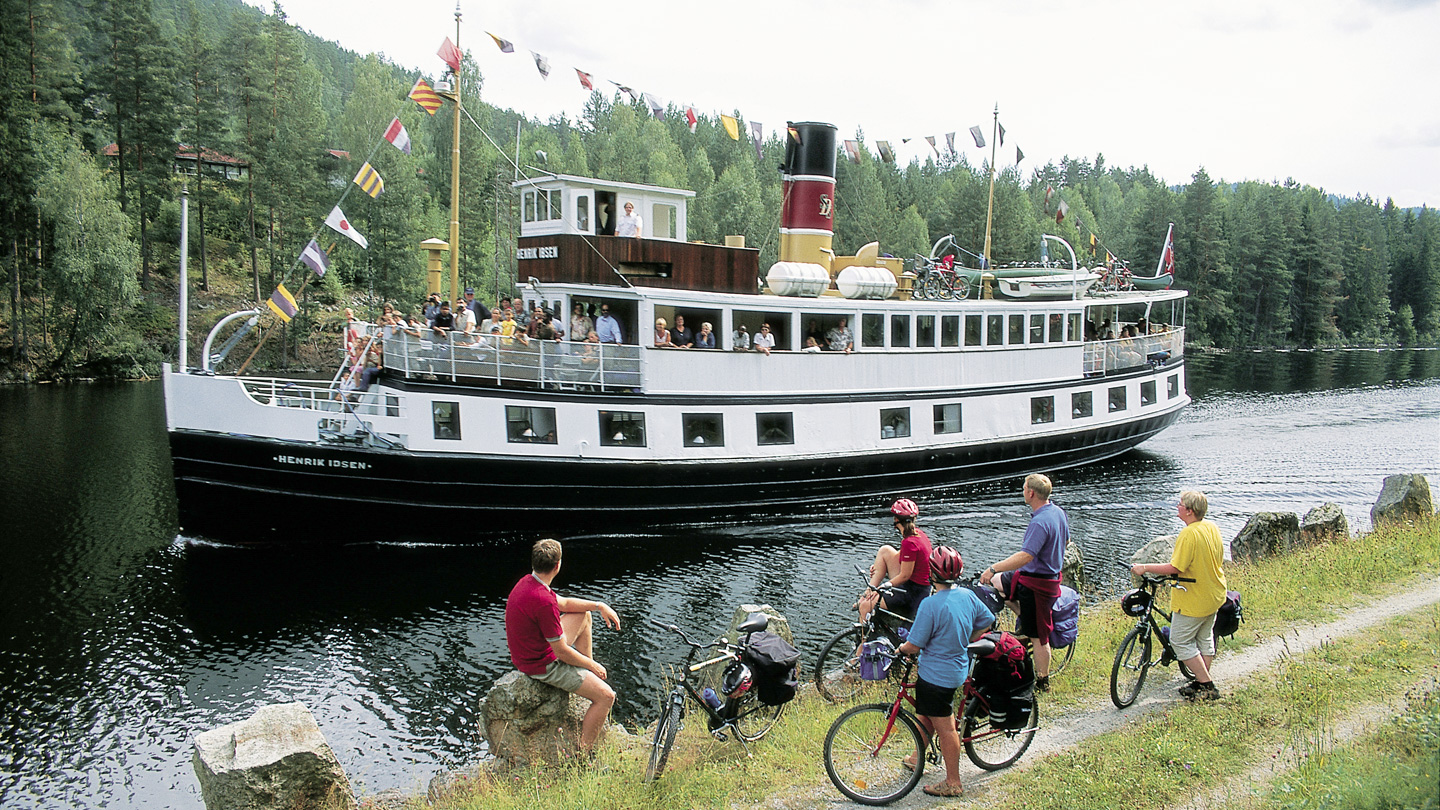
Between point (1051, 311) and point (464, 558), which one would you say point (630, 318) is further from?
point (1051, 311)

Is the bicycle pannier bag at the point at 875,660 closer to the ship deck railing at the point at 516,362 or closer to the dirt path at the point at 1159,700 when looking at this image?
the dirt path at the point at 1159,700

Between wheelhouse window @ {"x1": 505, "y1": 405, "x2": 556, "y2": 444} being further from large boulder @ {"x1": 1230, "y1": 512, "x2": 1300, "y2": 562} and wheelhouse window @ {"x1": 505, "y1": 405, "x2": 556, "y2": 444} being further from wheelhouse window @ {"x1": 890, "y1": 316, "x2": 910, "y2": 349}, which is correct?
large boulder @ {"x1": 1230, "y1": 512, "x2": 1300, "y2": 562}

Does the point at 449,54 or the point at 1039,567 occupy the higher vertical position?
the point at 449,54

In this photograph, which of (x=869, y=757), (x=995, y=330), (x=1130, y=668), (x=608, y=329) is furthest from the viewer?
(x=995, y=330)

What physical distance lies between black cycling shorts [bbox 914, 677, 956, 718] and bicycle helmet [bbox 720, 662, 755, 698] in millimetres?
1619

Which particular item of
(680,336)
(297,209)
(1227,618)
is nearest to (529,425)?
(680,336)

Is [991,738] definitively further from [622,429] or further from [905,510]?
[622,429]

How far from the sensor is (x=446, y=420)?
1659 centimetres

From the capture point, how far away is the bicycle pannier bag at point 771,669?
23.7 ft

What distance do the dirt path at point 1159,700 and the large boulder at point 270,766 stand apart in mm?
4158

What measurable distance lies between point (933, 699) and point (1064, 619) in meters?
2.84

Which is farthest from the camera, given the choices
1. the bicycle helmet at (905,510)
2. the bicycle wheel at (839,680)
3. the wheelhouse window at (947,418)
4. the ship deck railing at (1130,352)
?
the ship deck railing at (1130,352)

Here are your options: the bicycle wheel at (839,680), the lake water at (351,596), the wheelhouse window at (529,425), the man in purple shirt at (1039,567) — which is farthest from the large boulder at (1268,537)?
the wheelhouse window at (529,425)

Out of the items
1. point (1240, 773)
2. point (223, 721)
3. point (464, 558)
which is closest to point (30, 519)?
point (464, 558)
